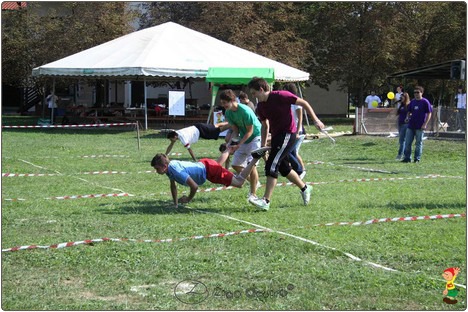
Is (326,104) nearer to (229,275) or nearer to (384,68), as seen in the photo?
(384,68)

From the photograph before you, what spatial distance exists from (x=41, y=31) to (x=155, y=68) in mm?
13534

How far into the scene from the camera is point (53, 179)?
41.6ft

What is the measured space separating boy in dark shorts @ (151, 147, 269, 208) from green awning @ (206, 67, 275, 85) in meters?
13.7

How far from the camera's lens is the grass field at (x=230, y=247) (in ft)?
17.8

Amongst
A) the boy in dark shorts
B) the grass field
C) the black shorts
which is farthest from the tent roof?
the boy in dark shorts

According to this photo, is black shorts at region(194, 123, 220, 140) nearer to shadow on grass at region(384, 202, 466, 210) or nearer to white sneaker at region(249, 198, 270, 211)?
white sneaker at region(249, 198, 270, 211)

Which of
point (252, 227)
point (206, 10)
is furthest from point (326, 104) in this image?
point (252, 227)

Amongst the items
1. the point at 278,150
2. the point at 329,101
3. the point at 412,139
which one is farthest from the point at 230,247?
the point at 329,101

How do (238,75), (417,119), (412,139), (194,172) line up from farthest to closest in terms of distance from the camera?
(238,75)
(412,139)
(417,119)
(194,172)

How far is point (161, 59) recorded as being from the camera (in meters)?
28.1

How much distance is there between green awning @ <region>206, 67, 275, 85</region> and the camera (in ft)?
75.8

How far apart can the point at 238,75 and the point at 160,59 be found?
5695mm

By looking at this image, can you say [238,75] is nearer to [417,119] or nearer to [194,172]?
[417,119]

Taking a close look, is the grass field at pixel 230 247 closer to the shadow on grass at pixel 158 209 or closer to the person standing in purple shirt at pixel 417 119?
the shadow on grass at pixel 158 209
